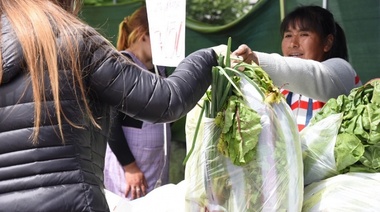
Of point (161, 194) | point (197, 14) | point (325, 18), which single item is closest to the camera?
point (161, 194)

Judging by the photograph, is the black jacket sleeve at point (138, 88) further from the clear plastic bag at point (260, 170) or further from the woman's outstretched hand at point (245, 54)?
the woman's outstretched hand at point (245, 54)

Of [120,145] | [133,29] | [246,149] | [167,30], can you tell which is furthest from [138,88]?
[133,29]

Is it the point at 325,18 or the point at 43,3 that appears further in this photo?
the point at 325,18

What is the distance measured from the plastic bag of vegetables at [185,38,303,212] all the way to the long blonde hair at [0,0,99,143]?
0.36 metres

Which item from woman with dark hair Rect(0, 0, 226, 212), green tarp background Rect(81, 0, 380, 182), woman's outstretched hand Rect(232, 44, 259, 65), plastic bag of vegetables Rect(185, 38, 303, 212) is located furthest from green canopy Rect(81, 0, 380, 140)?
woman with dark hair Rect(0, 0, 226, 212)

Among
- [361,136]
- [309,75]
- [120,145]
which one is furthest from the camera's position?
[120,145]

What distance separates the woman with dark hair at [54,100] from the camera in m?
1.47

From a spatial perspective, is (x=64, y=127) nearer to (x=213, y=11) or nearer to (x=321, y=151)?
(x=321, y=151)

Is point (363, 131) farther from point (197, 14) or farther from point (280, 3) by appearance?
point (197, 14)

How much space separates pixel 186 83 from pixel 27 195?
1.47 feet

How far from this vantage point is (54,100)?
147 cm

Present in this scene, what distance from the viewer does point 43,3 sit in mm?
1539

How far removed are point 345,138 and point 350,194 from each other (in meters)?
0.15

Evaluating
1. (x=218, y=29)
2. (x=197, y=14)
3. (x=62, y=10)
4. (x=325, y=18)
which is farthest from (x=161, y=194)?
(x=197, y=14)
